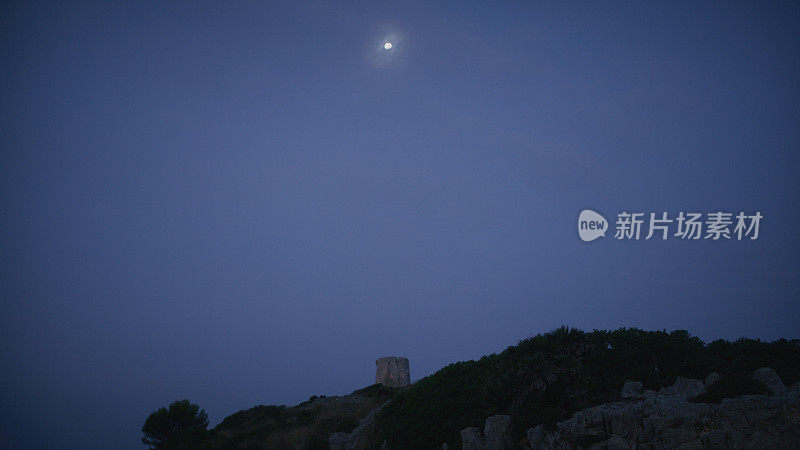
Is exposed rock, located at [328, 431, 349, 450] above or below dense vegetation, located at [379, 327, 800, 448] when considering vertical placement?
below

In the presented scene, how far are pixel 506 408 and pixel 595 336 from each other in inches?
191

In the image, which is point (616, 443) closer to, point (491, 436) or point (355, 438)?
point (491, 436)

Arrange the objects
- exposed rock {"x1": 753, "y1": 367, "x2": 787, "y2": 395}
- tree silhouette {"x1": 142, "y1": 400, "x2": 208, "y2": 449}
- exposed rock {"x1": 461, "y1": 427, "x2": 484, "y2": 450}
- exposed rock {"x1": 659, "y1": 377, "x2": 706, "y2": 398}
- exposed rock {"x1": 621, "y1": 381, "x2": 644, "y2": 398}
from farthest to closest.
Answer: tree silhouette {"x1": 142, "y1": 400, "x2": 208, "y2": 449}
exposed rock {"x1": 461, "y1": 427, "x2": 484, "y2": 450}
exposed rock {"x1": 621, "y1": 381, "x2": 644, "y2": 398}
exposed rock {"x1": 659, "y1": 377, "x2": 706, "y2": 398}
exposed rock {"x1": 753, "y1": 367, "x2": 787, "y2": 395}

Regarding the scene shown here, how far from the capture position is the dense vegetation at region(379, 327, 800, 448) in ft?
43.1

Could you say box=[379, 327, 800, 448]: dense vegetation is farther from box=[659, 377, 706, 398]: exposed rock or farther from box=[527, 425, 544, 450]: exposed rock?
box=[527, 425, 544, 450]: exposed rock

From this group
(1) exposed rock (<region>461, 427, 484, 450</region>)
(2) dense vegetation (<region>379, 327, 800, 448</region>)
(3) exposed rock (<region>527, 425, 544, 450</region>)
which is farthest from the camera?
(1) exposed rock (<region>461, 427, 484, 450</region>)

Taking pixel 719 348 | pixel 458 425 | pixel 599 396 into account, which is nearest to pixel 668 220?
pixel 719 348

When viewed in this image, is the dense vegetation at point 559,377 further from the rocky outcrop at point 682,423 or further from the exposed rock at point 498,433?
the rocky outcrop at point 682,423

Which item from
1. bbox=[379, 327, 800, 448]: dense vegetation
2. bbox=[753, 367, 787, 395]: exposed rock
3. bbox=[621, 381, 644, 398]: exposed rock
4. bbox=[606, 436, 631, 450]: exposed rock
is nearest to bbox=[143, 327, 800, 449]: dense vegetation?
Answer: bbox=[379, 327, 800, 448]: dense vegetation

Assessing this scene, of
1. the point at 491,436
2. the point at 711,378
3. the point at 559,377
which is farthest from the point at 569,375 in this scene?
the point at 711,378

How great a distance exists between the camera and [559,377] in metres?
14.8

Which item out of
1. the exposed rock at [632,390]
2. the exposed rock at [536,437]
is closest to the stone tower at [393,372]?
the exposed rock at [536,437]

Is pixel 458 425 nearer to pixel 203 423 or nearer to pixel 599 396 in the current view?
pixel 599 396

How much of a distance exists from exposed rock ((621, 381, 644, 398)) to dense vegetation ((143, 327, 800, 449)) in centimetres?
23
